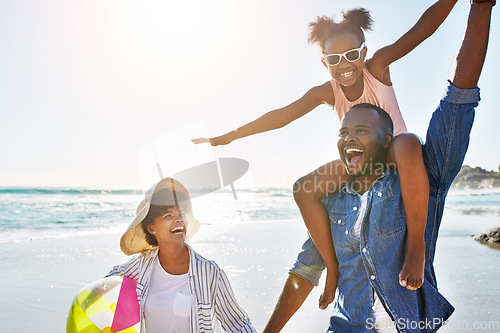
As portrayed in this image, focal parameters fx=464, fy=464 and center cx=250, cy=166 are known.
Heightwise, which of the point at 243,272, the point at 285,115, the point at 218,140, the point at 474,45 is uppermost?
the point at 474,45

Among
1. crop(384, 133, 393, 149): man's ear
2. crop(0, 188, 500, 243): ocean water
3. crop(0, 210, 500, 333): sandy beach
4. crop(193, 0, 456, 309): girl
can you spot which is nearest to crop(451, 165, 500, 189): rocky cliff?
crop(0, 188, 500, 243): ocean water

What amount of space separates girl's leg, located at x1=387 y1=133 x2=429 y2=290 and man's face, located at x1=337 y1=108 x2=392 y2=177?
178 millimetres

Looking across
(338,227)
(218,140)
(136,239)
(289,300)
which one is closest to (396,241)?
(338,227)

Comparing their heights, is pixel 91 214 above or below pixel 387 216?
below

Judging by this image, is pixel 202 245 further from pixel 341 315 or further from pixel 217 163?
pixel 341 315

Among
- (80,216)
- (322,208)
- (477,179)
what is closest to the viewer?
(322,208)

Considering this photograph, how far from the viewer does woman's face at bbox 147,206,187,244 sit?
9.14 ft

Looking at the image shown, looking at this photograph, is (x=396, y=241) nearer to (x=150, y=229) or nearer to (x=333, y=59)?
(x=333, y=59)

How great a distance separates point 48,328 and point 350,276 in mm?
3278

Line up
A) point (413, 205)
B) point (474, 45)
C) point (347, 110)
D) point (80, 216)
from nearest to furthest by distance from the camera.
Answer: point (474, 45), point (413, 205), point (347, 110), point (80, 216)

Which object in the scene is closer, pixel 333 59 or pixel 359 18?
pixel 333 59

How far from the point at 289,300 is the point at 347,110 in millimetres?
1249

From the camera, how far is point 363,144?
2.33 meters

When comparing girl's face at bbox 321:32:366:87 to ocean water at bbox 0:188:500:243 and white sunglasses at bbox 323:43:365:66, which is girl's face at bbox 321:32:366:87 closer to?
white sunglasses at bbox 323:43:365:66
